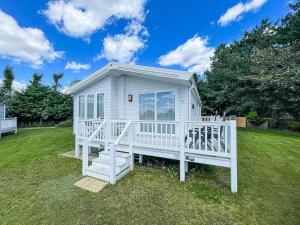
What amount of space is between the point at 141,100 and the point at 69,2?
23.7ft

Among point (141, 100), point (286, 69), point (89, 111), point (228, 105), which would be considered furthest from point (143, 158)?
point (228, 105)

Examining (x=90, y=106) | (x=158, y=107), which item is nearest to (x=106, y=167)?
A: (x=158, y=107)

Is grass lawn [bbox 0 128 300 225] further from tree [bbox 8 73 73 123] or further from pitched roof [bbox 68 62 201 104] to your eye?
tree [bbox 8 73 73 123]

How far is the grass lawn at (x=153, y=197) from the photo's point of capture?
133 inches

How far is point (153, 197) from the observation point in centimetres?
410

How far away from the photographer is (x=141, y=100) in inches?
309

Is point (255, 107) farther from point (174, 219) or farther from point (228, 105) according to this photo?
point (174, 219)

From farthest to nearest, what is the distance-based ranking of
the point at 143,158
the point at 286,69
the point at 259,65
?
the point at 259,65
the point at 286,69
the point at 143,158

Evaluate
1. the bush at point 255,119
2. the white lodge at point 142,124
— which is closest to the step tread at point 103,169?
the white lodge at point 142,124

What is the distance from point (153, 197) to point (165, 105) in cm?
388

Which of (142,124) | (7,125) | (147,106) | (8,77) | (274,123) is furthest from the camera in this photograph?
(8,77)

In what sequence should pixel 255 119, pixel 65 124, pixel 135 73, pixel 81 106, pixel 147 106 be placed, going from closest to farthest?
pixel 135 73 → pixel 147 106 → pixel 81 106 → pixel 65 124 → pixel 255 119

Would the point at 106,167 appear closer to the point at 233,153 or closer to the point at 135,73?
the point at 233,153

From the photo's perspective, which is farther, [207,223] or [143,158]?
[143,158]
